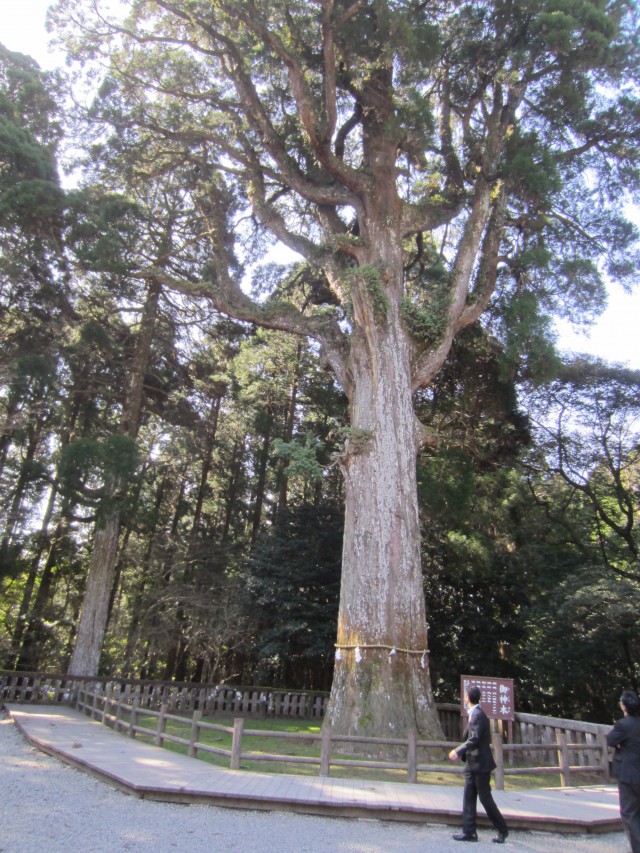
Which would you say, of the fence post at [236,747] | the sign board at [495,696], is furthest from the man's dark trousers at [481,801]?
the sign board at [495,696]

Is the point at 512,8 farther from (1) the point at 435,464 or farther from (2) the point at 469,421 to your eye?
(1) the point at 435,464

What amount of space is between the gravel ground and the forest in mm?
3214

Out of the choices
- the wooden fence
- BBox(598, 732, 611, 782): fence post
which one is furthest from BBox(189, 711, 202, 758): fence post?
BBox(598, 732, 611, 782): fence post

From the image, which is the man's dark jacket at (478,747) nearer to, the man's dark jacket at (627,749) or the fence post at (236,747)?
the man's dark jacket at (627,749)

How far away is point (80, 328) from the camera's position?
17.8 meters

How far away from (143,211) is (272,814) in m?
16.9

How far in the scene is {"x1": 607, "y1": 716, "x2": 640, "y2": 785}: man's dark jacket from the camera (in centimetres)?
454

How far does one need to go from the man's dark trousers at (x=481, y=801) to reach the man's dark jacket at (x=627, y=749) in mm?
1141

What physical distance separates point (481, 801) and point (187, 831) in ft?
8.45

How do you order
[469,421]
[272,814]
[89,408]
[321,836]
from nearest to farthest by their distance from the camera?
1. [321,836]
2. [272,814]
3. [469,421]
4. [89,408]

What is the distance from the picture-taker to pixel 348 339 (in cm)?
1251

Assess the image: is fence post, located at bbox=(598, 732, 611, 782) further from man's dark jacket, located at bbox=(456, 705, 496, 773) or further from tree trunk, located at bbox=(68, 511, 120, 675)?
tree trunk, located at bbox=(68, 511, 120, 675)

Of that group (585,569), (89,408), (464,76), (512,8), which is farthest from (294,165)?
(585,569)

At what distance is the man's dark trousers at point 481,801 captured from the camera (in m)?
5.28
